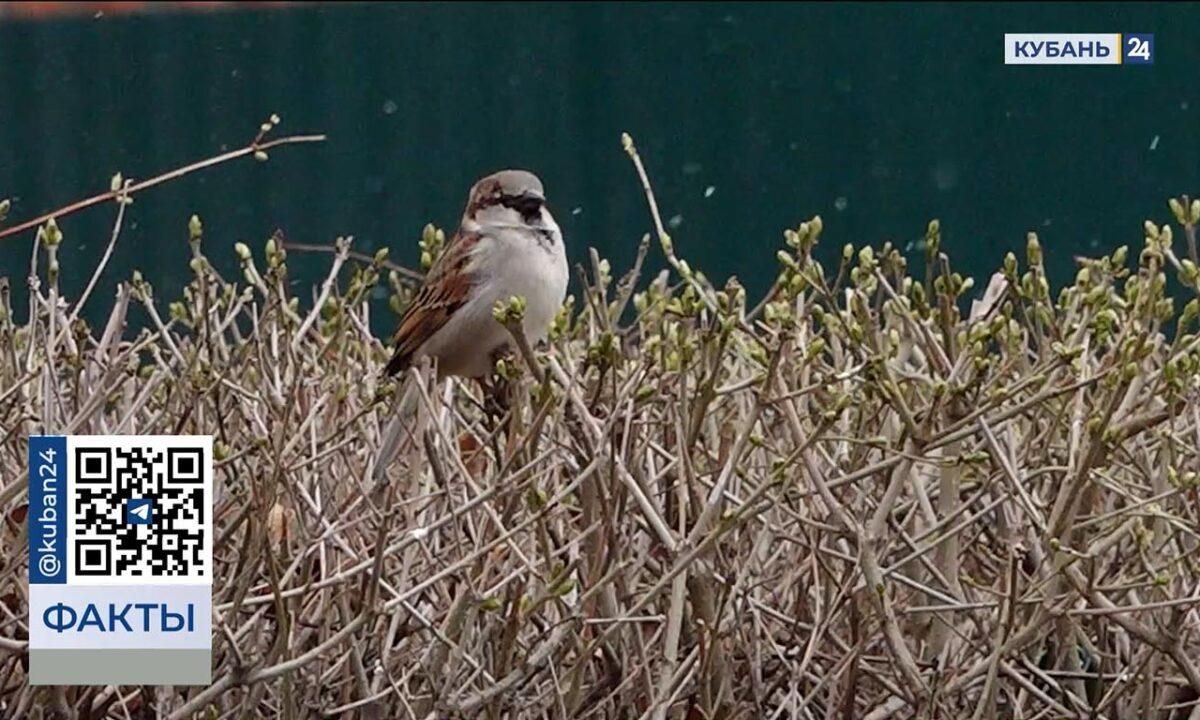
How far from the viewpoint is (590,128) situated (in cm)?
418

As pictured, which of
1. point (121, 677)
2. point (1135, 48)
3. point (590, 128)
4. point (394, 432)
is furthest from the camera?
point (590, 128)

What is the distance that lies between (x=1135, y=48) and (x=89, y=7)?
2.06m

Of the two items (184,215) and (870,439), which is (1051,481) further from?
(184,215)

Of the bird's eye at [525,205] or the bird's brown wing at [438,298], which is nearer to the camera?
the bird's brown wing at [438,298]

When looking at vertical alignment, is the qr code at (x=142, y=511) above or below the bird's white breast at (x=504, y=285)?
below

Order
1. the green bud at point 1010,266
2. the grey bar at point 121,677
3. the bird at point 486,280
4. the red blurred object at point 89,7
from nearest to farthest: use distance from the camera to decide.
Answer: the grey bar at point 121,677 < the green bud at point 1010,266 < the bird at point 486,280 < the red blurred object at point 89,7

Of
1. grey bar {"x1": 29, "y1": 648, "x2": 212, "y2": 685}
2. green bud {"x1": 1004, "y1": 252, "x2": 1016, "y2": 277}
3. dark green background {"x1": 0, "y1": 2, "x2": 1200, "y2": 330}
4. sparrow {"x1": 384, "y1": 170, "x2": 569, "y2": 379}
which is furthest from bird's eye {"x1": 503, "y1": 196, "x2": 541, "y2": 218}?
grey bar {"x1": 29, "y1": 648, "x2": 212, "y2": 685}

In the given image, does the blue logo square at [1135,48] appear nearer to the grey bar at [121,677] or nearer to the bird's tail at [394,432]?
the bird's tail at [394,432]

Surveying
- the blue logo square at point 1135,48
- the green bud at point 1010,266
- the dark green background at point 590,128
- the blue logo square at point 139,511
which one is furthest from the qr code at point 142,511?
the blue logo square at point 1135,48

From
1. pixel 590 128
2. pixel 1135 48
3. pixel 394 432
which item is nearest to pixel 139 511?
pixel 394 432

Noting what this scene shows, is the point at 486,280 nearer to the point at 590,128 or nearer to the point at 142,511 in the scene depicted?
the point at 590,128

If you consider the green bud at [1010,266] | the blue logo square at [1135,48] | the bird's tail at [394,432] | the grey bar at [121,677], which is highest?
the blue logo square at [1135,48]

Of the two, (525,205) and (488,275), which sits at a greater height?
(525,205)

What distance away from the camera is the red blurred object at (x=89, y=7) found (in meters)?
4.09
